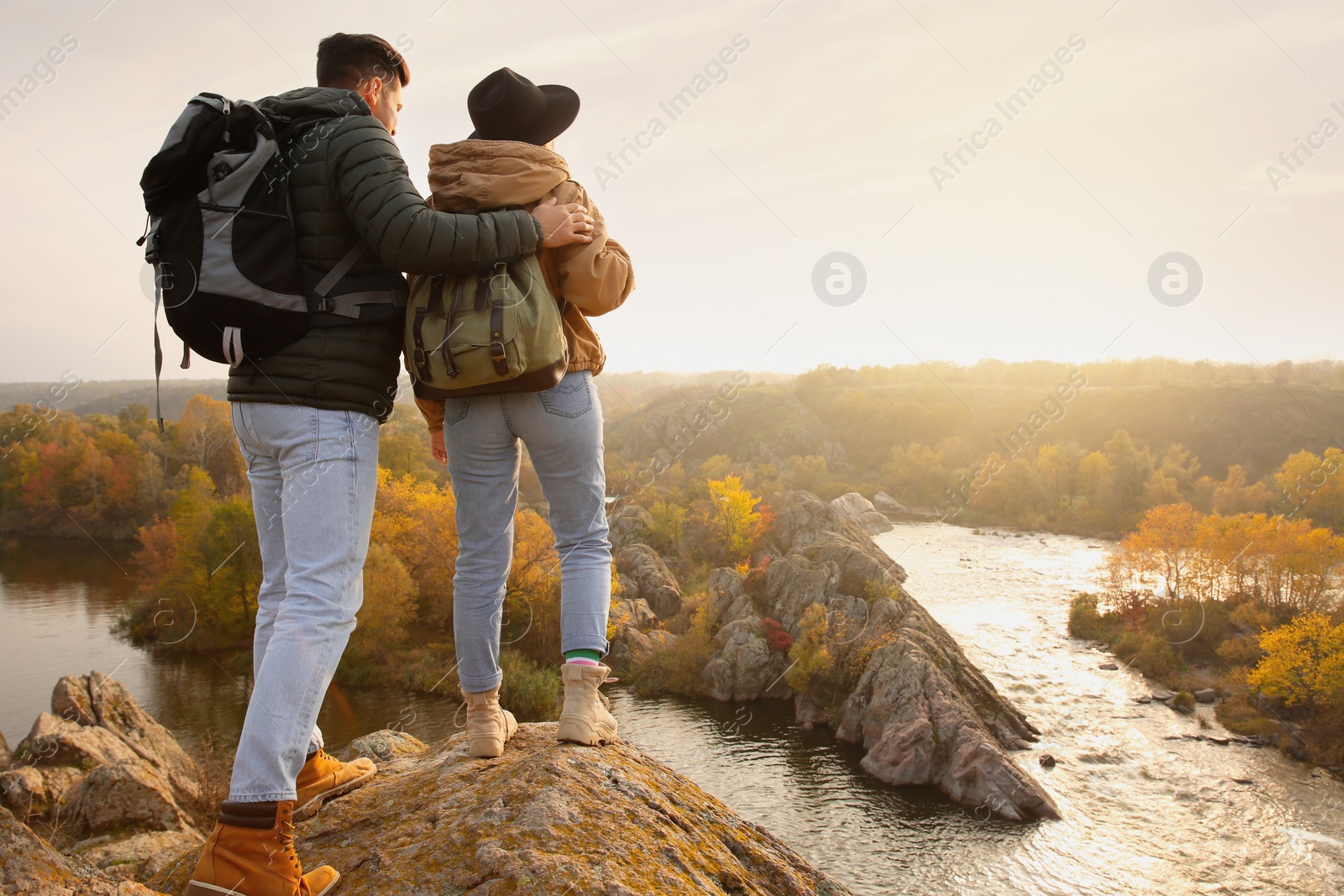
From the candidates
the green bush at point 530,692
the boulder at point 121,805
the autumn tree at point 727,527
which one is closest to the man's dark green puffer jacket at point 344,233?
the boulder at point 121,805

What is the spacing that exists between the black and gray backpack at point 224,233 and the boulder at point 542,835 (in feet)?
4.83

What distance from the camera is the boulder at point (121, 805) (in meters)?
9.04

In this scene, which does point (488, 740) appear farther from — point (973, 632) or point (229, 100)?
point (973, 632)

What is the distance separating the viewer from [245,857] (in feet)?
6.44

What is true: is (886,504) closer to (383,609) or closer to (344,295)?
(383,609)

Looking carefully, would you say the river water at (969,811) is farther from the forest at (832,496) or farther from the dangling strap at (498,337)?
the dangling strap at (498,337)

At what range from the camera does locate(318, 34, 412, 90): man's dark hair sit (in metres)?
2.29

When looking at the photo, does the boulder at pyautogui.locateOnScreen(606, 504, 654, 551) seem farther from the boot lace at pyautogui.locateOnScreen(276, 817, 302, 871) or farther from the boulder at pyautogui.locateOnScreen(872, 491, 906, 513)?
the boot lace at pyautogui.locateOnScreen(276, 817, 302, 871)

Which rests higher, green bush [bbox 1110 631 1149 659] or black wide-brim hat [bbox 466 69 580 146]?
black wide-brim hat [bbox 466 69 580 146]

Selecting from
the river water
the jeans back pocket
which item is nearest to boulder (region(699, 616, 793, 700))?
the river water

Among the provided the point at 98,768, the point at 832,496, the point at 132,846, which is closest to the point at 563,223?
the point at 132,846

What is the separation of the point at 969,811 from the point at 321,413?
24903 mm

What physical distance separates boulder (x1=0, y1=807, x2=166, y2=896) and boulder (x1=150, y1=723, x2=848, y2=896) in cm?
52

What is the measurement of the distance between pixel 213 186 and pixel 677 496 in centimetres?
4736
